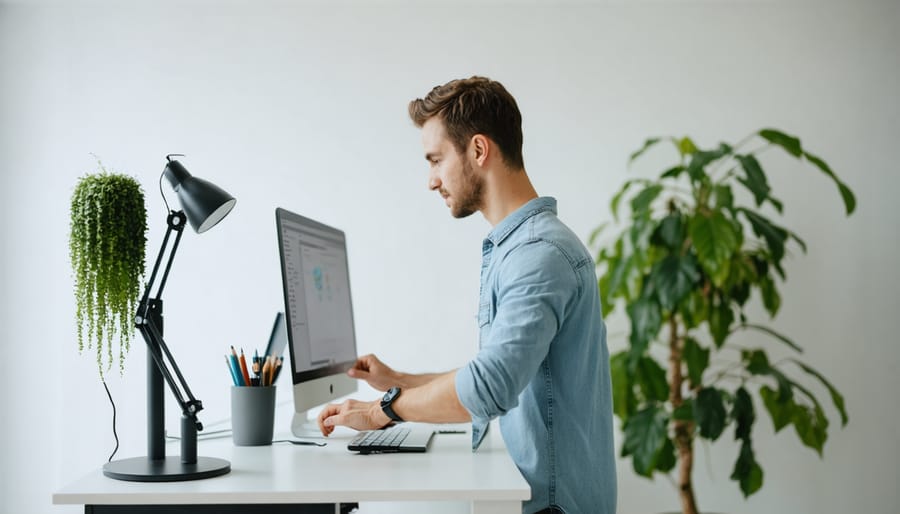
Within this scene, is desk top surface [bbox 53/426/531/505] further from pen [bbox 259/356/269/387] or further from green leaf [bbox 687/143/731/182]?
green leaf [bbox 687/143/731/182]

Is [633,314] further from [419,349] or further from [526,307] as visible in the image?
[526,307]

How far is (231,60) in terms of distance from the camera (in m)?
3.46

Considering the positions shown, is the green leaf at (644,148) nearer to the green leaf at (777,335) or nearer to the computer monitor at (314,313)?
the green leaf at (777,335)

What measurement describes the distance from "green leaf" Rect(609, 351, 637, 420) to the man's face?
1.54 m

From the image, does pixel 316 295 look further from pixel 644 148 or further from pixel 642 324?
pixel 644 148

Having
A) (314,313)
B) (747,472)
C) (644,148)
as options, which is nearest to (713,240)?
(644,148)

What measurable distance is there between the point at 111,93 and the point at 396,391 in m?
2.52

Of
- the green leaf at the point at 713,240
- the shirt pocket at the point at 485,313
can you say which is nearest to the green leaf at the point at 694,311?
the green leaf at the point at 713,240

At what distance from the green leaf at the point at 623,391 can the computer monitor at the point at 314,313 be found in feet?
4.11

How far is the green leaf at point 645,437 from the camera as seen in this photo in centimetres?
297

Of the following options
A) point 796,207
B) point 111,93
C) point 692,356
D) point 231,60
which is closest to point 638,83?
point 796,207

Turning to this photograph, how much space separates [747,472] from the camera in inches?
118

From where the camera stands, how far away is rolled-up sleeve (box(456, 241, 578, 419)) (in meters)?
1.37

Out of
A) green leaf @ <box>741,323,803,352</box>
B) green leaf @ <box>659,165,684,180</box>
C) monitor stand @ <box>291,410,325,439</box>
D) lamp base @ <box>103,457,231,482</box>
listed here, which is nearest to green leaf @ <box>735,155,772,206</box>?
green leaf @ <box>659,165,684,180</box>
